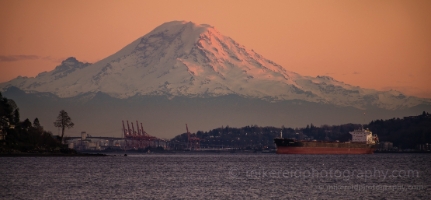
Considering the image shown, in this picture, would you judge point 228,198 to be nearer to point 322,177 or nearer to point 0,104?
point 322,177

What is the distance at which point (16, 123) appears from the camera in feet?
613

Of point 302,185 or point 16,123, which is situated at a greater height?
point 16,123

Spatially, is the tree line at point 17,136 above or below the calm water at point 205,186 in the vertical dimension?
above

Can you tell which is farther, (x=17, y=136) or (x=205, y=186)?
(x=17, y=136)

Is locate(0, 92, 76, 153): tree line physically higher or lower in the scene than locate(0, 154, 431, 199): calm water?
higher

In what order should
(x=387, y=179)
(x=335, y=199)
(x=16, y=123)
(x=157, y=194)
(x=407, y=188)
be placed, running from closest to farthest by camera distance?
(x=335, y=199)
(x=157, y=194)
(x=407, y=188)
(x=387, y=179)
(x=16, y=123)

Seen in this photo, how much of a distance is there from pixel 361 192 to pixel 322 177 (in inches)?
953

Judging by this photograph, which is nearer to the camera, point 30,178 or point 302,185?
point 302,185

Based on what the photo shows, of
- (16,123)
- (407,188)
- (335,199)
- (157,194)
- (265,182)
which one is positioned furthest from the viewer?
(16,123)

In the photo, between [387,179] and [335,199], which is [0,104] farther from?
[335,199]

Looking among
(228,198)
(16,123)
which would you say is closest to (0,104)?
(16,123)

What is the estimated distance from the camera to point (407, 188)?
278ft

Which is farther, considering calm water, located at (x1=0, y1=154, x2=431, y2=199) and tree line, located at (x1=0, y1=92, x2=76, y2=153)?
tree line, located at (x1=0, y1=92, x2=76, y2=153)

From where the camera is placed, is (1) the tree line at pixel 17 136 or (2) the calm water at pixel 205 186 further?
(1) the tree line at pixel 17 136
